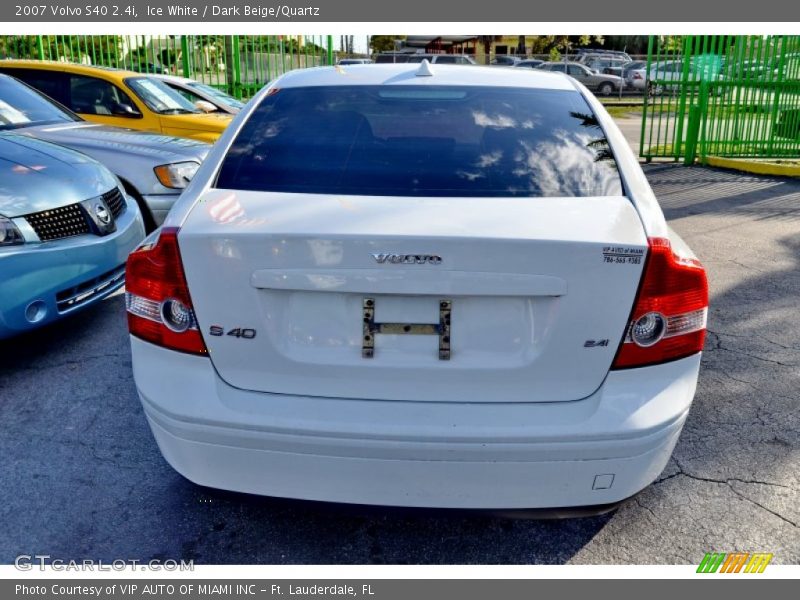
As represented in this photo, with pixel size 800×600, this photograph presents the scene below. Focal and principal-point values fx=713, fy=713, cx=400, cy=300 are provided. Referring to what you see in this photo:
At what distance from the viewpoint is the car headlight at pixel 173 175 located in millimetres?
5848

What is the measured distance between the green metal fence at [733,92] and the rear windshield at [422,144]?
989 centimetres

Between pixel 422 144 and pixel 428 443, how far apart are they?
3.85 ft

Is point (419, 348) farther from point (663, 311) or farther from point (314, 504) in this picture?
point (663, 311)

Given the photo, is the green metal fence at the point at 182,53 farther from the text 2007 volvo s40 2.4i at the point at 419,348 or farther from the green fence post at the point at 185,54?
the text 2007 volvo s40 2.4i at the point at 419,348

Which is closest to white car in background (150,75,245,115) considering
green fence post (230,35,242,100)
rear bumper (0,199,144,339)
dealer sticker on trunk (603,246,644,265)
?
green fence post (230,35,242,100)

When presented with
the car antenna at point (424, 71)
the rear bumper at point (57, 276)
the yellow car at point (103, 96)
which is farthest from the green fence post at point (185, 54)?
the car antenna at point (424, 71)

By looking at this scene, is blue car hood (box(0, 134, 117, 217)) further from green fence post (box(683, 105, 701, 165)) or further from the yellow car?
green fence post (box(683, 105, 701, 165))

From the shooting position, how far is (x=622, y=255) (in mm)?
2074

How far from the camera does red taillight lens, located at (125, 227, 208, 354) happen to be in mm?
2172

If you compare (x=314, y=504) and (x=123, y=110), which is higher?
(x=123, y=110)

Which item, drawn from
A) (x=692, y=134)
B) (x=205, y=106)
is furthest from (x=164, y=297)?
(x=692, y=134)

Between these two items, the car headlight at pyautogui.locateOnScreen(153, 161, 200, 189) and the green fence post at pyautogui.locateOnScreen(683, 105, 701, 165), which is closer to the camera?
the car headlight at pyautogui.locateOnScreen(153, 161, 200, 189)

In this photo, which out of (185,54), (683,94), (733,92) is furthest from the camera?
(185,54)

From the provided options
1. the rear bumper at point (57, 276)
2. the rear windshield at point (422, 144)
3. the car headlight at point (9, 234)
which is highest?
the rear windshield at point (422, 144)
